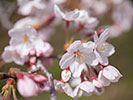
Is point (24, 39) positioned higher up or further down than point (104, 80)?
higher up

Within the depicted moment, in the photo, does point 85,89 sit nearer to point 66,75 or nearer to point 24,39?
point 66,75

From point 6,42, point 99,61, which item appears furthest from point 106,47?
point 6,42

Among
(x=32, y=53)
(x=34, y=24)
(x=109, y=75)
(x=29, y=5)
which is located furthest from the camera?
(x=34, y=24)

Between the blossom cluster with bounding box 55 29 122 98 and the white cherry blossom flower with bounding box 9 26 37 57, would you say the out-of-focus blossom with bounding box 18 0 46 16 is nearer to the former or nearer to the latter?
the white cherry blossom flower with bounding box 9 26 37 57

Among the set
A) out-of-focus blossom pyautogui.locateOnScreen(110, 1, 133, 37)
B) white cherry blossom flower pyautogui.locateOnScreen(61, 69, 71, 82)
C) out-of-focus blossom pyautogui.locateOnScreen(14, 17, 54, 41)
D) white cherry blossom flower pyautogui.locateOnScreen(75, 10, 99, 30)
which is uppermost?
out-of-focus blossom pyautogui.locateOnScreen(110, 1, 133, 37)

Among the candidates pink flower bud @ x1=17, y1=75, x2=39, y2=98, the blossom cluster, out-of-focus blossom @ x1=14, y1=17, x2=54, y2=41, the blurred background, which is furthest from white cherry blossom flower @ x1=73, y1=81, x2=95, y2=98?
the blurred background

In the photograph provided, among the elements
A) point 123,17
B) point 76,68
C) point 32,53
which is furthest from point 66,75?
point 123,17

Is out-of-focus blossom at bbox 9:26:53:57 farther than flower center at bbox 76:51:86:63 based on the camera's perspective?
Yes

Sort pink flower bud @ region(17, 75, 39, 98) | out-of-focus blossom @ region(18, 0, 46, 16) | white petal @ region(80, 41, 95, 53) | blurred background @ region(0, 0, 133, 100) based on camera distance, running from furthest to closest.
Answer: blurred background @ region(0, 0, 133, 100)
out-of-focus blossom @ region(18, 0, 46, 16)
white petal @ region(80, 41, 95, 53)
pink flower bud @ region(17, 75, 39, 98)
